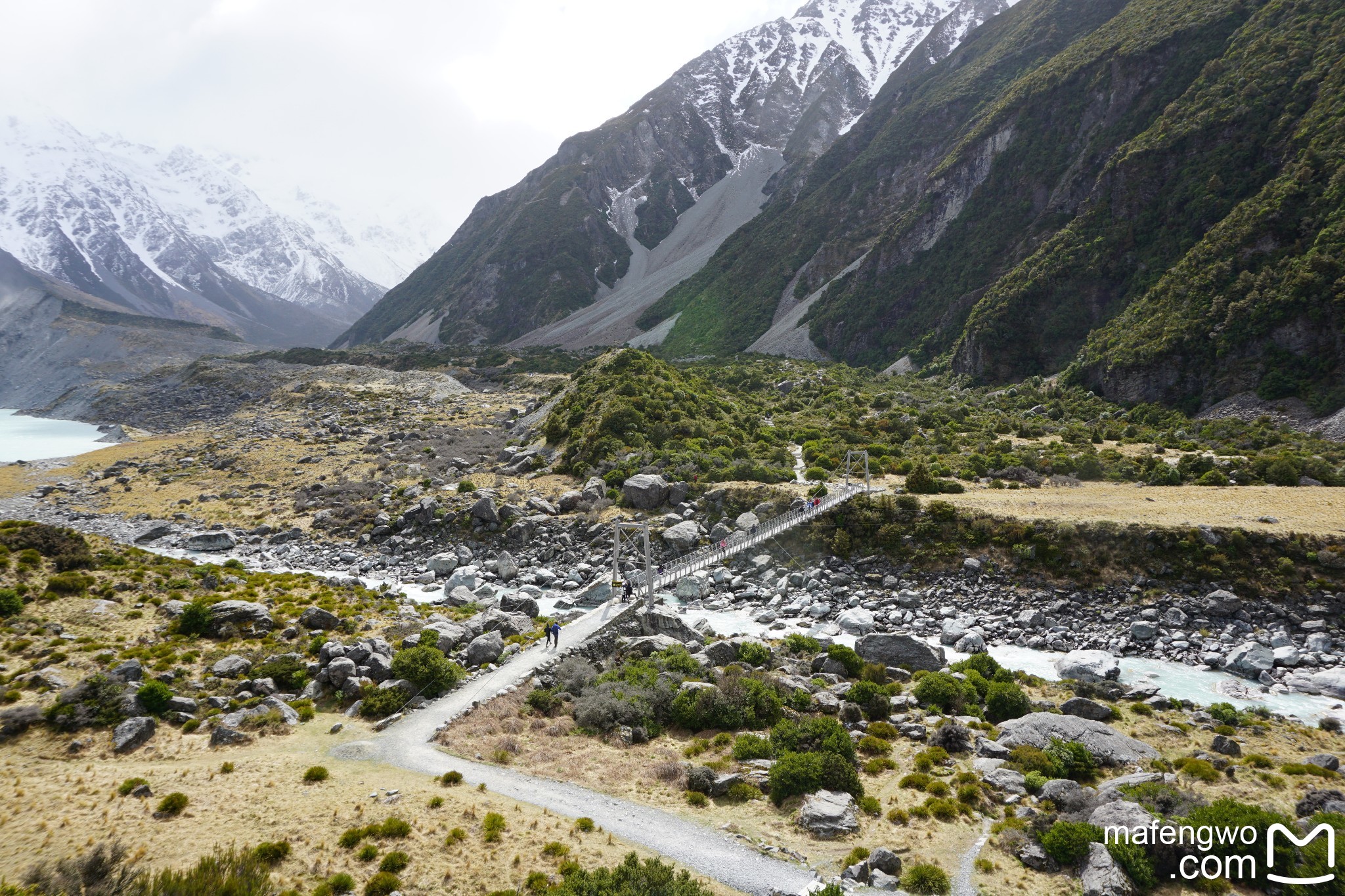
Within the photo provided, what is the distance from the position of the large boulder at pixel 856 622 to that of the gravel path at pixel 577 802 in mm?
13989

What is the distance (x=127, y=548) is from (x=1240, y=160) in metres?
99.8

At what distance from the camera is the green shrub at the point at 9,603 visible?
21.8 metres

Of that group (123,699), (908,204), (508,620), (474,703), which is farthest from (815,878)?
Answer: (908,204)

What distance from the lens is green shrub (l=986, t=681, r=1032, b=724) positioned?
1969cm

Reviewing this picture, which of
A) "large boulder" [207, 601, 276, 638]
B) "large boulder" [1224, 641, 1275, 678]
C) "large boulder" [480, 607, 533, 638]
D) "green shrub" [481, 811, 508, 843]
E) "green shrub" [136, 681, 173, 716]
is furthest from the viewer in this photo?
"large boulder" [480, 607, 533, 638]

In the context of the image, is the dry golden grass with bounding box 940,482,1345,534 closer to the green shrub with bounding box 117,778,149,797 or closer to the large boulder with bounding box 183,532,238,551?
the green shrub with bounding box 117,778,149,797

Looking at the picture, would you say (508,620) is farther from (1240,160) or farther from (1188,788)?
(1240,160)

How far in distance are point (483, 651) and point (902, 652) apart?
16.0m

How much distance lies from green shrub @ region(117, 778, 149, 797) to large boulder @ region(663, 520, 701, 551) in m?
25.8

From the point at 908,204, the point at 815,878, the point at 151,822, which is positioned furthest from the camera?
the point at 908,204

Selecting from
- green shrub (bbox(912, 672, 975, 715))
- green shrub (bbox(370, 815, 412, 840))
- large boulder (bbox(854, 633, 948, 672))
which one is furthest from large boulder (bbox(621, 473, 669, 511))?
green shrub (bbox(370, 815, 412, 840))

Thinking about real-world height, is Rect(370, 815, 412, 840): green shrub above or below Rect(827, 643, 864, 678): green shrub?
above

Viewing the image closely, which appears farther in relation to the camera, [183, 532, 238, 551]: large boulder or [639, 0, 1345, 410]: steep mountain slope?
[639, 0, 1345, 410]: steep mountain slope

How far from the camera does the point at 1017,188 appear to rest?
3883 inches
